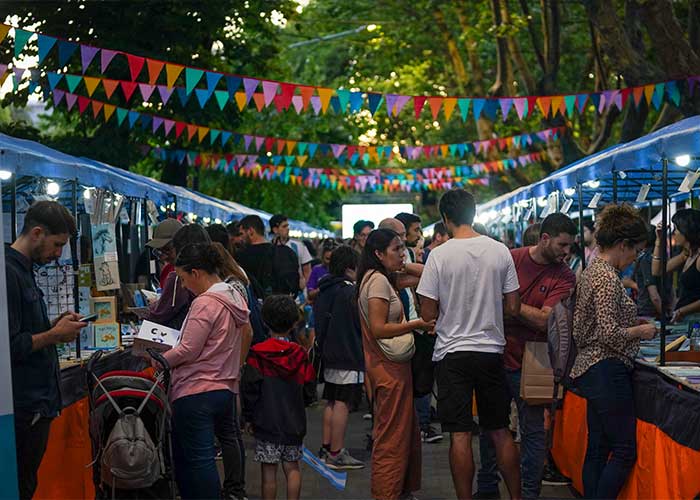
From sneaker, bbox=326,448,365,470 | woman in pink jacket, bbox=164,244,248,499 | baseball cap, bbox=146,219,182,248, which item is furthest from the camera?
sneaker, bbox=326,448,365,470

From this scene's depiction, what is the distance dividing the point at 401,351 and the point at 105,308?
2951mm

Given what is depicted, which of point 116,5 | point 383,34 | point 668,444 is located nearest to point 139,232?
point 116,5

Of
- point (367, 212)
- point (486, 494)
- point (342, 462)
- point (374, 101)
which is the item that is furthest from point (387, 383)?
point (367, 212)

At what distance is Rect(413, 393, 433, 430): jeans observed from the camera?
416 inches

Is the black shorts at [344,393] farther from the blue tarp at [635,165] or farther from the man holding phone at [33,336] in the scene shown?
the man holding phone at [33,336]

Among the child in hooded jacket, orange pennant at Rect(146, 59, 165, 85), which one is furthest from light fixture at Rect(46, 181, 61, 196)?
the child in hooded jacket

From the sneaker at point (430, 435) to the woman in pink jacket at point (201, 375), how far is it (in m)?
4.36

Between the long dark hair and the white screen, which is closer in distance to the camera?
the long dark hair

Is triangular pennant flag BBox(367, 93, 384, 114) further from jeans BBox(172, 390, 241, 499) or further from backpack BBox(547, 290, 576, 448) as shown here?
jeans BBox(172, 390, 241, 499)

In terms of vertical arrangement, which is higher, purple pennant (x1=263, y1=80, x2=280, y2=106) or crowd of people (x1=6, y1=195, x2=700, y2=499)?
purple pennant (x1=263, y1=80, x2=280, y2=106)

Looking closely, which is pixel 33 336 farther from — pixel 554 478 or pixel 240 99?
pixel 240 99

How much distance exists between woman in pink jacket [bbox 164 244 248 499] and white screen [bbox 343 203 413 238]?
32.1 m

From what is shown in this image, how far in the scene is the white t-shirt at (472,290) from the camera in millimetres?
6562

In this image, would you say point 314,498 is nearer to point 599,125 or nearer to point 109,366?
point 109,366
